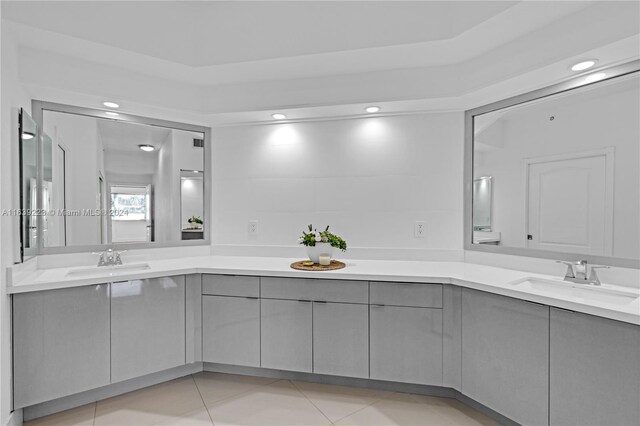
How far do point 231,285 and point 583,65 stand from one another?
7.94 feet

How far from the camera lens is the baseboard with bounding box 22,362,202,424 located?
1.99 m

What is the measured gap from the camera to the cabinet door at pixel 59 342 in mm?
1829

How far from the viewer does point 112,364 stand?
208cm

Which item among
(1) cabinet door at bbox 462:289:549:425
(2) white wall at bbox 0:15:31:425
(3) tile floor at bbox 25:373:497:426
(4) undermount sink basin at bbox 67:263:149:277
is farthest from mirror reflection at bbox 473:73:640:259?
(2) white wall at bbox 0:15:31:425

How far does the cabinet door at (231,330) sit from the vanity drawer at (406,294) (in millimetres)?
800

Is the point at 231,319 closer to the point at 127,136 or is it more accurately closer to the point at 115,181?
the point at 115,181

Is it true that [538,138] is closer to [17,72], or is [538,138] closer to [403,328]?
[403,328]

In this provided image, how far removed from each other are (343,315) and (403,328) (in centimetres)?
38

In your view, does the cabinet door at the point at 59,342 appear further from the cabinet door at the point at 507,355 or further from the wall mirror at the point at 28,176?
the cabinet door at the point at 507,355

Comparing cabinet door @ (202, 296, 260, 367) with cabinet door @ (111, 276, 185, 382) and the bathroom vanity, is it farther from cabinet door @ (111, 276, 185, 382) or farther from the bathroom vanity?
cabinet door @ (111, 276, 185, 382)

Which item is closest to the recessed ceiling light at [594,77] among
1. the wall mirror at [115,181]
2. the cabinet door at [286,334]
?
the cabinet door at [286,334]

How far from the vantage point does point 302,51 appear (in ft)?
7.30

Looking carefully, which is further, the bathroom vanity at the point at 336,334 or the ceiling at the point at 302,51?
the ceiling at the point at 302,51

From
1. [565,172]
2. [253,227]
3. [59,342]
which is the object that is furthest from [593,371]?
[59,342]
